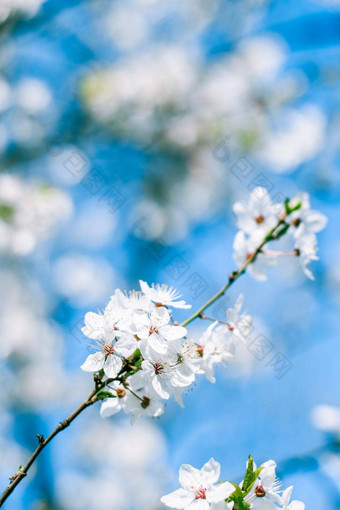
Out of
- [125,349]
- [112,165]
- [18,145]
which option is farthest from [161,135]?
[125,349]

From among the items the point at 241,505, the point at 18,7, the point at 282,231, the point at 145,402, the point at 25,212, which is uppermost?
the point at 18,7

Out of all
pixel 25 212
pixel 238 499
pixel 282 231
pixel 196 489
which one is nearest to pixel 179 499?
pixel 196 489

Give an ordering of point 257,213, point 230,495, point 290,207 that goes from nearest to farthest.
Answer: point 230,495 < point 290,207 < point 257,213

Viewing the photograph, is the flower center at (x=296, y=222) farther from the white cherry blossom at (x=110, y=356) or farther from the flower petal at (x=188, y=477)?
the flower petal at (x=188, y=477)

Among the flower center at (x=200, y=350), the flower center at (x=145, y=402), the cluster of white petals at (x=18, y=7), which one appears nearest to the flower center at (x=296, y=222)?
the flower center at (x=200, y=350)

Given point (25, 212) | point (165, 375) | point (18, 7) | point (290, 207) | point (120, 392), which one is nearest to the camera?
point (165, 375)

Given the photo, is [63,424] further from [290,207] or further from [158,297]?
[290,207]

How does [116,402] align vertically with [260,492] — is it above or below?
above
